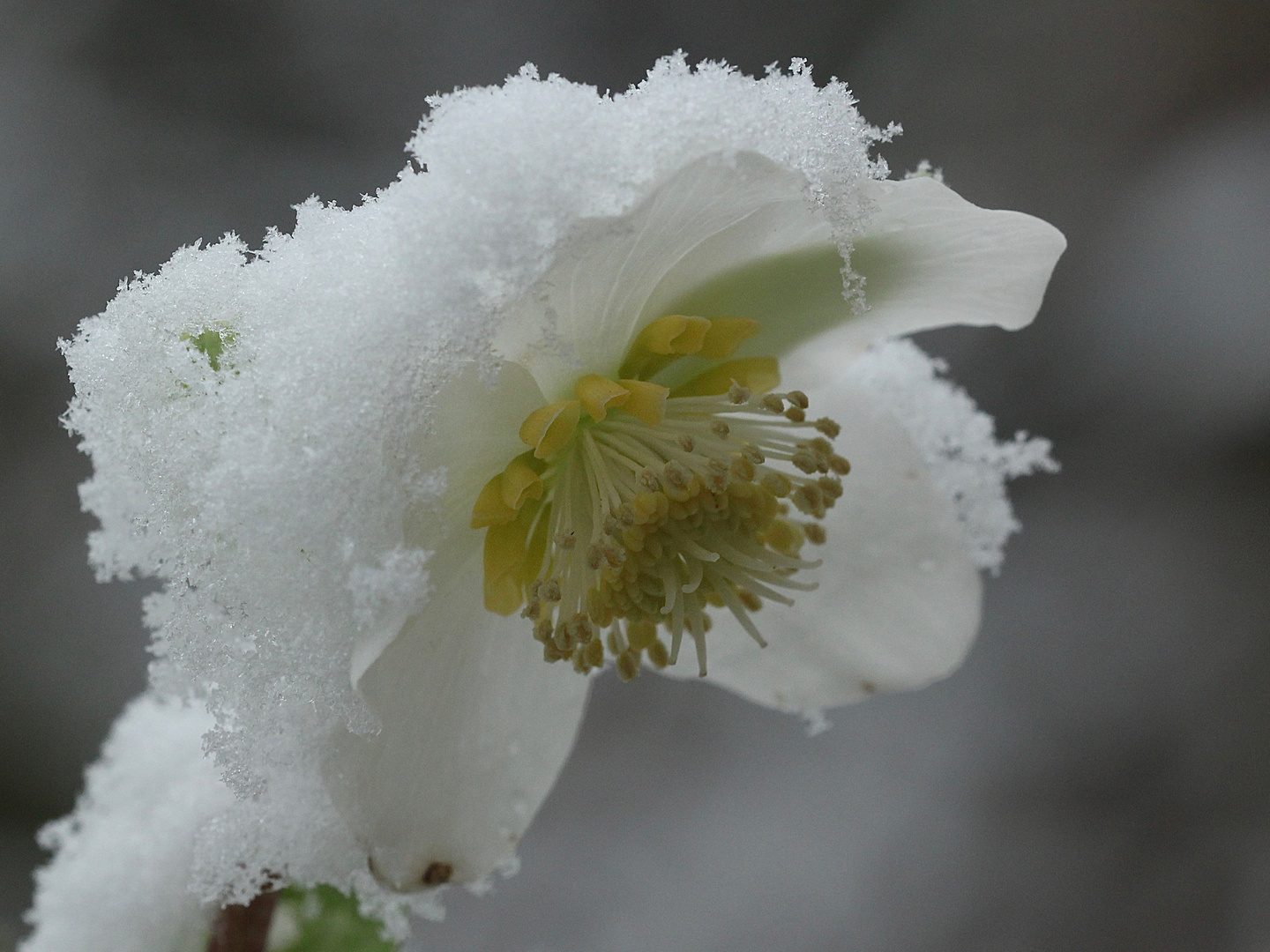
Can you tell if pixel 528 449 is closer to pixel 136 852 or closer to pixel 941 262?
pixel 941 262

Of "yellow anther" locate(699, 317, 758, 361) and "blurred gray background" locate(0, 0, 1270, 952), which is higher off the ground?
"blurred gray background" locate(0, 0, 1270, 952)

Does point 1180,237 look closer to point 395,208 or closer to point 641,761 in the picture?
point 641,761

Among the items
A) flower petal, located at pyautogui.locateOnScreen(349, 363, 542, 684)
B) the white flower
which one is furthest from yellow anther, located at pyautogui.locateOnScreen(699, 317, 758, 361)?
flower petal, located at pyautogui.locateOnScreen(349, 363, 542, 684)

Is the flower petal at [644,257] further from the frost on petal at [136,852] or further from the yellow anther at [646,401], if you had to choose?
the frost on petal at [136,852]

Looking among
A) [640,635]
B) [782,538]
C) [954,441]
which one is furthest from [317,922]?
[954,441]

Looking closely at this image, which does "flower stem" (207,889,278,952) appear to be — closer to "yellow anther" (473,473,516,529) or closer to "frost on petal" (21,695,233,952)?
"frost on petal" (21,695,233,952)

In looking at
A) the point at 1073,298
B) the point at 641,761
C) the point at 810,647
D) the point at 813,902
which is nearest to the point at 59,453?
the point at 641,761

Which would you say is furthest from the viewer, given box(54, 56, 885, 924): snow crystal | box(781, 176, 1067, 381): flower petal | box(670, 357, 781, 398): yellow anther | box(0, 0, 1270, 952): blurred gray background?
box(0, 0, 1270, 952): blurred gray background
